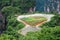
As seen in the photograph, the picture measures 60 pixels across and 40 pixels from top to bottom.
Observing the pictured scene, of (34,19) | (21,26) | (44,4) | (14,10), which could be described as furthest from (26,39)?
(44,4)

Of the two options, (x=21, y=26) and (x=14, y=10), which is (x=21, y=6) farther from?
(x=21, y=26)

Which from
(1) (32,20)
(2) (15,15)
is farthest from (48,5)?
(1) (32,20)

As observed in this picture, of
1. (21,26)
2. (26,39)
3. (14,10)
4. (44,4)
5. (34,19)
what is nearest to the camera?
(26,39)

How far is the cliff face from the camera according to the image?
33.9 m

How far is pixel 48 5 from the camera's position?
34312mm

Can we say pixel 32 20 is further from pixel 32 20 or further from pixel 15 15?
pixel 15 15

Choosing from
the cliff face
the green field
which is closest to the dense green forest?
the cliff face

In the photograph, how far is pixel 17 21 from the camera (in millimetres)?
26016

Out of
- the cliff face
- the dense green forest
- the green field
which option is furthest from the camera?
the cliff face

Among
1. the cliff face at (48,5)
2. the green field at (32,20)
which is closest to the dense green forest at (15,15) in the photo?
the cliff face at (48,5)

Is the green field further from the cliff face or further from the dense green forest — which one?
the cliff face

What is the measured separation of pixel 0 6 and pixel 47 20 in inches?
434

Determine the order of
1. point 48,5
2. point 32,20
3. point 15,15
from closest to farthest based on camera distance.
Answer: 1. point 32,20
2. point 15,15
3. point 48,5

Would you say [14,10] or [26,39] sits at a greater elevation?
[26,39]
